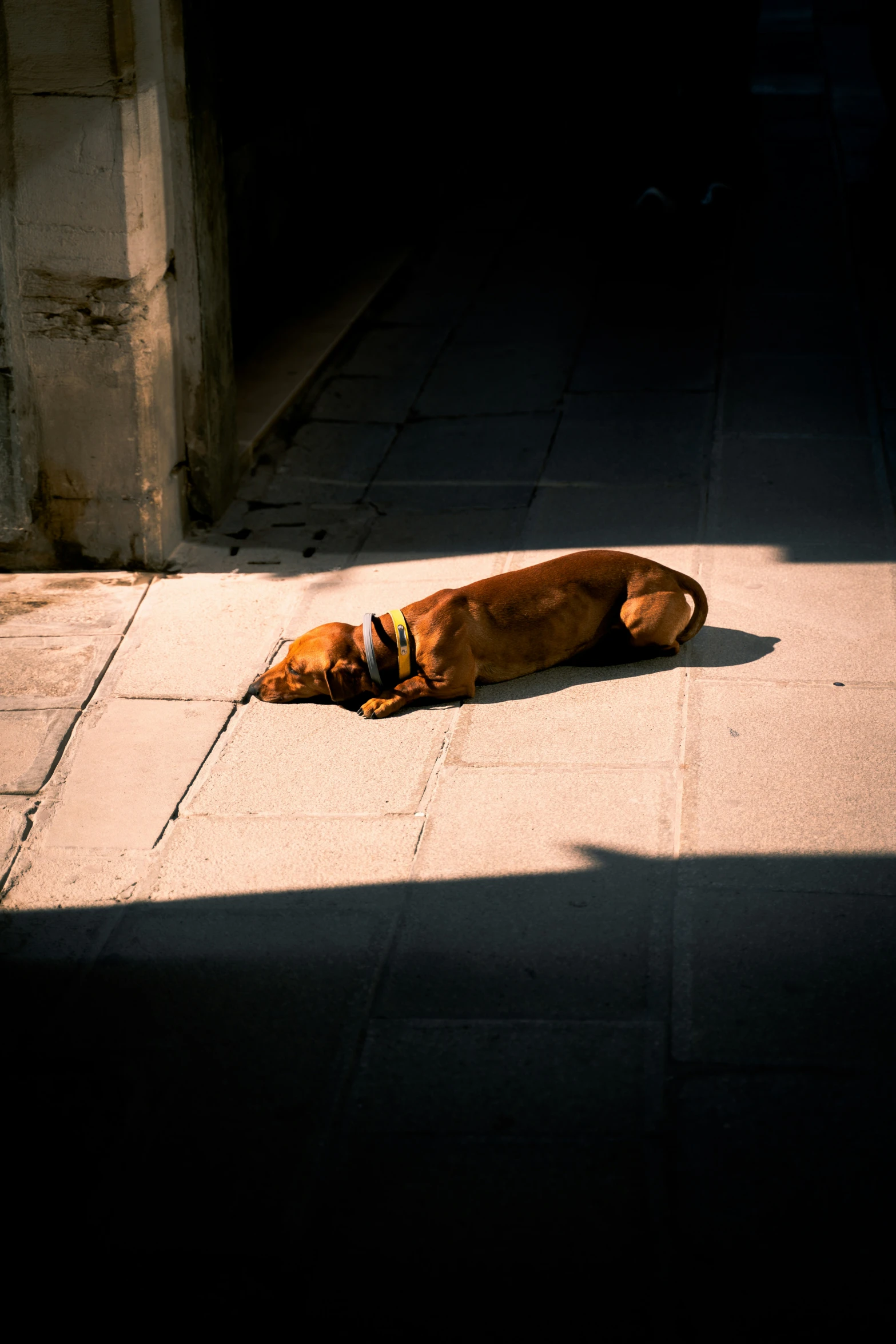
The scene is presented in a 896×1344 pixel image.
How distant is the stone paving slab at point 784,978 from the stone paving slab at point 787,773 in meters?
0.14

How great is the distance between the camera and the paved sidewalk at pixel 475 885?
3021mm

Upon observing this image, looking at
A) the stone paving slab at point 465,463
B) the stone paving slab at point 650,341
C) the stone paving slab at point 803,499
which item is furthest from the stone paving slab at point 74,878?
the stone paving slab at point 650,341

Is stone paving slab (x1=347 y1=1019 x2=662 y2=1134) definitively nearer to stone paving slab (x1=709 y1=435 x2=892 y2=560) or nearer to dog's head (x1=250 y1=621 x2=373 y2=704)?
dog's head (x1=250 y1=621 x2=373 y2=704)

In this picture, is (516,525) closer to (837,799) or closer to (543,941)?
(837,799)

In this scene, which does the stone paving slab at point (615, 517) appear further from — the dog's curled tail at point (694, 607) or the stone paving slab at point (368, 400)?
the stone paving slab at point (368, 400)

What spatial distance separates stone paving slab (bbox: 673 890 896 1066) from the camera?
131 inches

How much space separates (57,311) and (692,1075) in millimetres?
4450

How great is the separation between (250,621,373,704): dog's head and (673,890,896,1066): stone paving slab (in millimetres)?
1557

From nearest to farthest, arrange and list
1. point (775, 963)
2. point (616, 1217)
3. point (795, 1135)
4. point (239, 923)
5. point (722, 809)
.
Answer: point (616, 1217), point (795, 1135), point (775, 963), point (239, 923), point (722, 809)

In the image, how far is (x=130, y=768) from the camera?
15.6 feet

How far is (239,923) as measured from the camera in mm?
3904

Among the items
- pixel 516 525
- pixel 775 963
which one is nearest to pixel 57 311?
pixel 516 525

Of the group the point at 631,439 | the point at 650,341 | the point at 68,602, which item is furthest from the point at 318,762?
the point at 650,341

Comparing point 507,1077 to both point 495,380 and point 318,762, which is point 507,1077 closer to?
point 318,762
